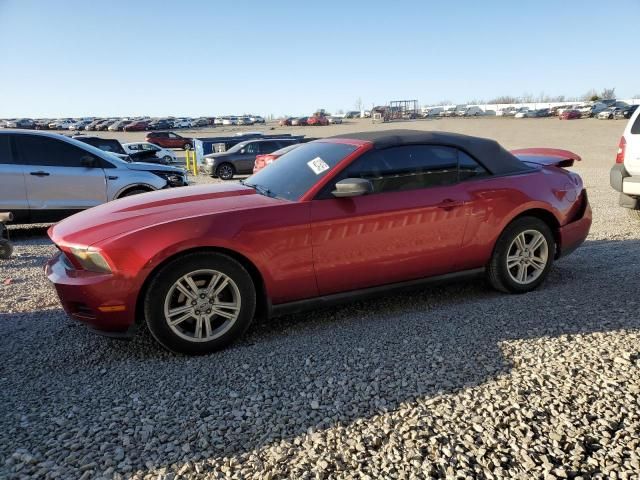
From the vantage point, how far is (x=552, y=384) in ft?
9.40

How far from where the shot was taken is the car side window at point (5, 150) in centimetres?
749

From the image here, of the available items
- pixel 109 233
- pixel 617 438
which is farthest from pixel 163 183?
pixel 617 438

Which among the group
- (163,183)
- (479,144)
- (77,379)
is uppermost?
(479,144)

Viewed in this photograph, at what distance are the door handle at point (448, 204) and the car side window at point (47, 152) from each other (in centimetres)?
610

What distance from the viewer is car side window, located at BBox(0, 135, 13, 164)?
24.6 ft

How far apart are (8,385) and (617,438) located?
11.3ft

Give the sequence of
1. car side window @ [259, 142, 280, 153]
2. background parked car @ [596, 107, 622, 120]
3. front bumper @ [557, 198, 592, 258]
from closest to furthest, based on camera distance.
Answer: front bumper @ [557, 198, 592, 258] → car side window @ [259, 142, 280, 153] → background parked car @ [596, 107, 622, 120]

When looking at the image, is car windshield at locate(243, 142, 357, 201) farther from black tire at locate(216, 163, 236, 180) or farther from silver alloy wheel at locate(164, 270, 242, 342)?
black tire at locate(216, 163, 236, 180)

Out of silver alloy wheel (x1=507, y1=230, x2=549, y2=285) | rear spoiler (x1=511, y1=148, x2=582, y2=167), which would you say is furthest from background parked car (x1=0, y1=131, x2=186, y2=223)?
silver alloy wheel (x1=507, y1=230, x2=549, y2=285)

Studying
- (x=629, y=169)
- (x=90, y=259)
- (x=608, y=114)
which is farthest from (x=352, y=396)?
(x=608, y=114)

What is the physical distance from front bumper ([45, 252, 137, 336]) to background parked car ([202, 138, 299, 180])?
15.8 meters

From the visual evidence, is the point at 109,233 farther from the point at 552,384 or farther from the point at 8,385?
the point at 552,384

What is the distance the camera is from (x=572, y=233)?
187 inches

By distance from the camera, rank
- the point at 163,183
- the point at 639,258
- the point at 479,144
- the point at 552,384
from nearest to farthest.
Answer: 1. the point at 552,384
2. the point at 479,144
3. the point at 639,258
4. the point at 163,183
